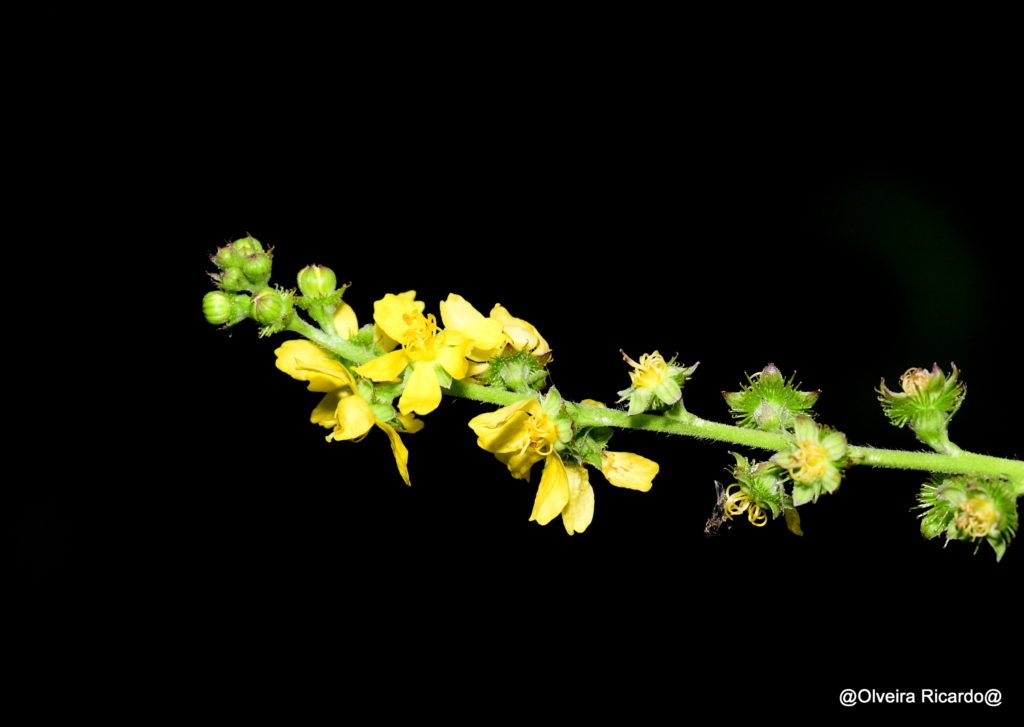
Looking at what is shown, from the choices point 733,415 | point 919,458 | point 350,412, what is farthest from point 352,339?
point 919,458

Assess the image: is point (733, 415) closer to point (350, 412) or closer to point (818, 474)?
point (818, 474)

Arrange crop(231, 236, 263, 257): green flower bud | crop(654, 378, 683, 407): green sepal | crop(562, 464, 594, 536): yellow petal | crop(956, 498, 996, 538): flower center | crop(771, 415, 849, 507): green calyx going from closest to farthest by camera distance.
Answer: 1. crop(956, 498, 996, 538): flower center
2. crop(771, 415, 849, 507): green calyx
3. crop(654, 378, 683, 407): green sepal
4. crop(231, 236, 263, 257): green flower bud
5. crop(562, 464, 594, 536): yellow petal

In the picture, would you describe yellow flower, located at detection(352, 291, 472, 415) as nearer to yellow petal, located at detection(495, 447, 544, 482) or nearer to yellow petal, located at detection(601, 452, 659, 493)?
yellow petal, located at detection(495, 447, 544, 482)

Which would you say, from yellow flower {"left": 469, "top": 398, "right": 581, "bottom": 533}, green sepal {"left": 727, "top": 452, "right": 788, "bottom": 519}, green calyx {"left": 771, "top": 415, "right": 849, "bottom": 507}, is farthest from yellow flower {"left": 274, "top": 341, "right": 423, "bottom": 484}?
green calyx {"left": 771, "top": 415, "right": 849, "bottom": 507}

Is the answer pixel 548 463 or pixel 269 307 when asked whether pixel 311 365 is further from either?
pixel 548 463

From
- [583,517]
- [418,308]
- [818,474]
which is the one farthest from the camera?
[583,517]

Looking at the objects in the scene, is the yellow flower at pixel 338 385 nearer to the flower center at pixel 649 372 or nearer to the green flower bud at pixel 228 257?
the green flower bud at pixel 228 257

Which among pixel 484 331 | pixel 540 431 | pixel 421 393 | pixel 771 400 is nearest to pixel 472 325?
pixel 484 331
